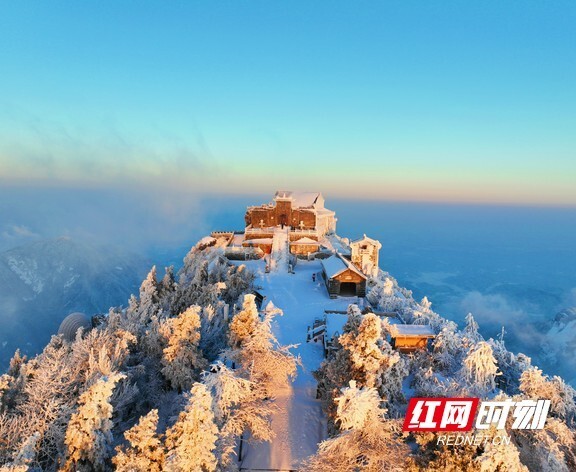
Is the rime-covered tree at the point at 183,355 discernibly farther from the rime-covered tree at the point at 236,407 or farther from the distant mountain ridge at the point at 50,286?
the distant mountain ridge at the point at 50,286

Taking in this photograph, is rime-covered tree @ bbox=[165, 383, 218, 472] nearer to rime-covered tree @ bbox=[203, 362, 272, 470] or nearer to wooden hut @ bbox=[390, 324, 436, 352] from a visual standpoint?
rime-covered tree @ bbox=[203, 362, 272, 470]

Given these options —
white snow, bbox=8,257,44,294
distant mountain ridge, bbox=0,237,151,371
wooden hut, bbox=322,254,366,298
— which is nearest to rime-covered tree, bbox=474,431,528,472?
wooden hut, bbox=322,254,366,298

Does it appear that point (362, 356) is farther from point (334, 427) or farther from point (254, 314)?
point (254, 314)

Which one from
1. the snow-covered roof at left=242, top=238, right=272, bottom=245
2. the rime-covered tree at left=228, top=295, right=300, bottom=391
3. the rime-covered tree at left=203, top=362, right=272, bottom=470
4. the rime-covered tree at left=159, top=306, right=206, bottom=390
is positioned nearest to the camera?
the rime-covered tree at left=203, top=362, right=272, bottom=470

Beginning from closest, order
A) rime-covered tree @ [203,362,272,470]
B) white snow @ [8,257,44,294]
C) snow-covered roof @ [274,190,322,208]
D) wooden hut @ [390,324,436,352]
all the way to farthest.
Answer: rime-covered tree @ [203,362,272,470]
wooden hut @ [390,324,436,352]
snow-covered roof @ [274,190,322,208]
white snow @ [8,257,44,294]

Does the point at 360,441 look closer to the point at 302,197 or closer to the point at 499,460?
the point at 499,460

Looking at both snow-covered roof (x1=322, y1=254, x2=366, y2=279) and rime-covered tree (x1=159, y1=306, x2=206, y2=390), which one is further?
snow-covered roof (x1=322, y1=254, x2=366, y2=279)

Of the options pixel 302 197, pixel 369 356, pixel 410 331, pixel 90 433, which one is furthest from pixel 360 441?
pixel 302 197

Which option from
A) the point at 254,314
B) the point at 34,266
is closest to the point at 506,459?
the point at 254,314
